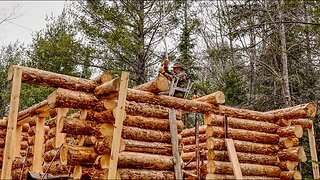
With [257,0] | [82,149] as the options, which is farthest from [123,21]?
[82,149]

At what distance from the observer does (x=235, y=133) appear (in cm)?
992

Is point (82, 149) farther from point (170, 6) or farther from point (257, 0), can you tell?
point (257, 0)

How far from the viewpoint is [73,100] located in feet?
24.4

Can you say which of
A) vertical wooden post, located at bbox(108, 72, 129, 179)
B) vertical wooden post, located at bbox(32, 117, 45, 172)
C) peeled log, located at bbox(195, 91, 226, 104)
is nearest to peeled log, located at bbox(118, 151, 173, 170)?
vertical wooden post, located at bbox(108, 72, 129, 179)

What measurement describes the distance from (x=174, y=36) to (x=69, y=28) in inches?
239

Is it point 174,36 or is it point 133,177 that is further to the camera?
point 174,36

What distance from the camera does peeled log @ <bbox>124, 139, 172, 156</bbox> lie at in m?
8.18

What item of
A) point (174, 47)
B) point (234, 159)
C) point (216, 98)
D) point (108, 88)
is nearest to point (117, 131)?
point (108, 88)

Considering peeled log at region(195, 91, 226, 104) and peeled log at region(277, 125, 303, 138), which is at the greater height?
peeled log at region(195, 91, 226, 104)

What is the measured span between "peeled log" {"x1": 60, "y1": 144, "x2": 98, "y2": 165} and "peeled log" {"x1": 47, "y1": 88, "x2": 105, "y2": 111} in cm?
77

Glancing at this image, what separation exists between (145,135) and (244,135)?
2.89 meters

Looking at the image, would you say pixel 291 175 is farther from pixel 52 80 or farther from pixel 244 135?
pixel 52 80

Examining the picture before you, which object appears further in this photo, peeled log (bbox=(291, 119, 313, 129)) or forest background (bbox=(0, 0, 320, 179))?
forest background (bbox=(0, 0, 320, 179))

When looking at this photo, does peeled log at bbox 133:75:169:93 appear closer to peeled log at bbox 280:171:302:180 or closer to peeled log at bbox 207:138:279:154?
peeled log at bbox 207:138:279:154
